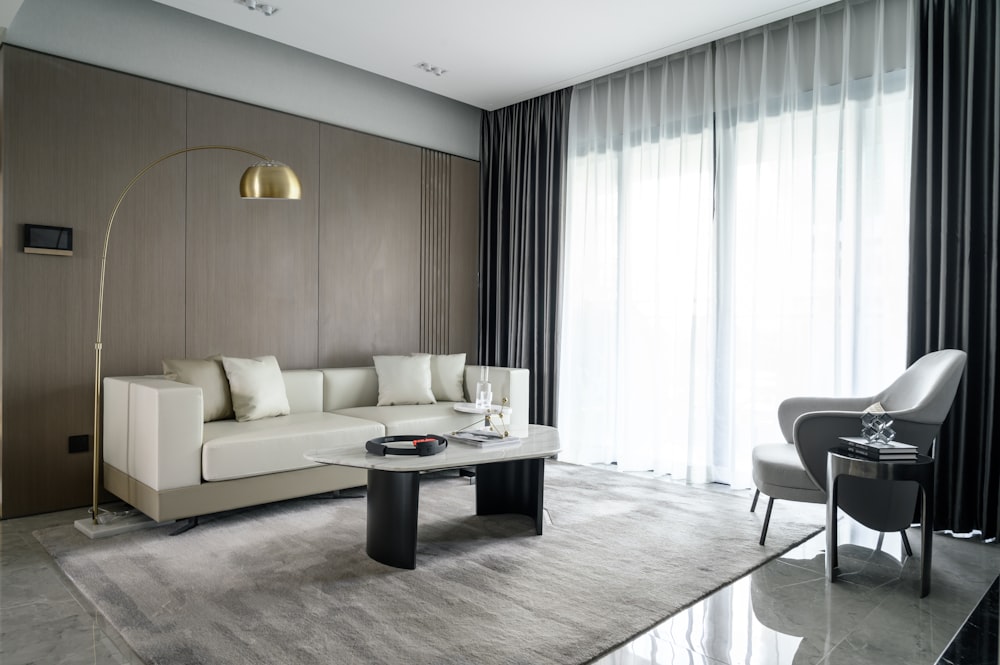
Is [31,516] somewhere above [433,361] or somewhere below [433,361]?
below

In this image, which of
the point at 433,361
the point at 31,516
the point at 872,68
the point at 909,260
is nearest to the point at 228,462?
the point at 31,516

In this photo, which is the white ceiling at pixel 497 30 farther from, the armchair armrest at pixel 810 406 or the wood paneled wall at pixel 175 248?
the armchair armrest at pixel 810 406

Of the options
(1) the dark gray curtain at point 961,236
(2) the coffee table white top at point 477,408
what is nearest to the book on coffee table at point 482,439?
(2) the coffee table white top at point 477,408

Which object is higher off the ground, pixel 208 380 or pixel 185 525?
pixel 208 380

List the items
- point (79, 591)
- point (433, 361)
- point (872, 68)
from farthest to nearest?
1. point (433, 361)
2. point (872, 68)
3. point (79, 591)

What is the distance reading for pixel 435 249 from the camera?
5.82m

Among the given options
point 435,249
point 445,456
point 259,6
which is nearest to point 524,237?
point 435,249

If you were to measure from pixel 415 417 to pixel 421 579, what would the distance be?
168cm

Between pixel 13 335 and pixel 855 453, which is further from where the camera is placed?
pixel 13 335

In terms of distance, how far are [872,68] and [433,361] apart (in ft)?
11.4

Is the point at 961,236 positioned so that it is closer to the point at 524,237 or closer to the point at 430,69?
the point at 524,237

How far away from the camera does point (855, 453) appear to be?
2807mm

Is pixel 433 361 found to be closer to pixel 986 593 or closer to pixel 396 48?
pixel 396 48

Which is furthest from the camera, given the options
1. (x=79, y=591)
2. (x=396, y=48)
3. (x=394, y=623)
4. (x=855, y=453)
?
(x=396, y=48)
